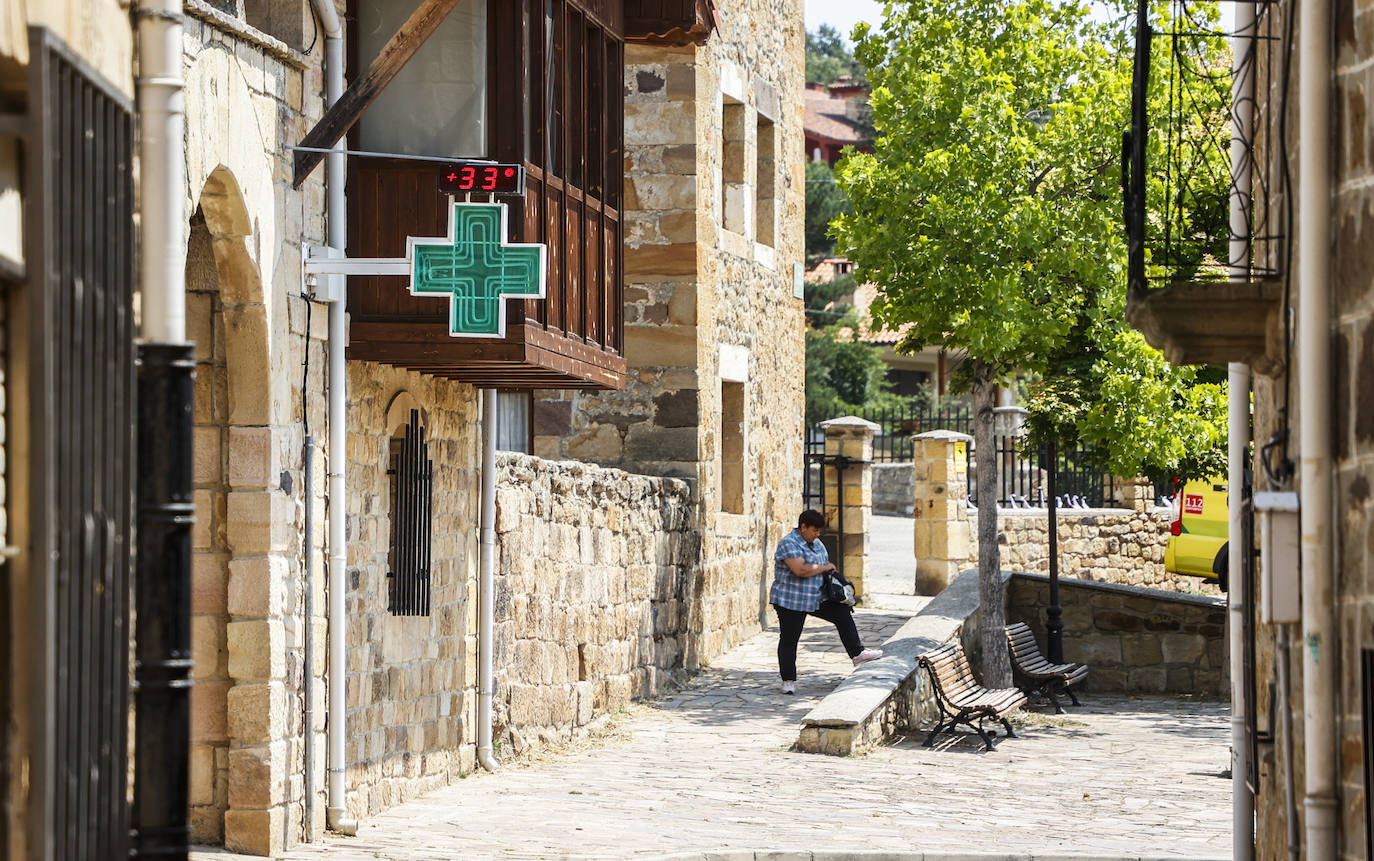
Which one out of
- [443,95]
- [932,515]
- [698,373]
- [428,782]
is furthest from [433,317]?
[932,515]

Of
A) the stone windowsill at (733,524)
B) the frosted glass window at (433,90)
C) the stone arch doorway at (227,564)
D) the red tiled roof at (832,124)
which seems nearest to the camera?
the stone arch doorway at (227,564)

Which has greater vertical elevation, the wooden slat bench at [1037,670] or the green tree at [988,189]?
the green tree at [988,189]

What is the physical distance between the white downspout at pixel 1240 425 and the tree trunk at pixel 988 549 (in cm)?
766

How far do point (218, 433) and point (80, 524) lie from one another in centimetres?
409

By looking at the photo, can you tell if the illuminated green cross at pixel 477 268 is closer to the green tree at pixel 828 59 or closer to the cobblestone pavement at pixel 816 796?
the cobblestone pavement at pixel 816 796

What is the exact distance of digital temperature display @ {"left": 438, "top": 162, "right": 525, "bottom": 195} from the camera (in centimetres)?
934

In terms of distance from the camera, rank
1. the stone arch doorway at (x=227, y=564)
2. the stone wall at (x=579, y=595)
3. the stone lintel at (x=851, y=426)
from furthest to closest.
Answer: the stone lintel at (x=851, y=426) < the stone wall at (x=579, y=595) < the stone arch doorway at (x=227, y=564)

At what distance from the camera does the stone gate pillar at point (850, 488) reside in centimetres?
2127

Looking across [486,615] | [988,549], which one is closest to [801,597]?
[988,549]

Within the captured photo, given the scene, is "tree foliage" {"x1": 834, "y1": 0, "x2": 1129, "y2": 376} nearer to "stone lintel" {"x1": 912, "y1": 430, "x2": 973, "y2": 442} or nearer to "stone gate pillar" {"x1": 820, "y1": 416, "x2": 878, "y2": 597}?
"stone gate pillar" {"x1": 820, "y1": 416, "x2": 878, "y2": 597}

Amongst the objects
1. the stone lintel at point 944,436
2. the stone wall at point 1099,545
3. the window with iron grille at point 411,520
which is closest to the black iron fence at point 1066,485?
the stone wall at point 1099,545

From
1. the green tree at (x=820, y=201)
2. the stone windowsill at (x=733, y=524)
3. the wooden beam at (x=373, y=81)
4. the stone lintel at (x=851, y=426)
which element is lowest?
the stone windowsill at (x=733, y=524)

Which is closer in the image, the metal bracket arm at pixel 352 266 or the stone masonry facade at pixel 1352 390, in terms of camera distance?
the stone masonry facade at pixel 1352 390

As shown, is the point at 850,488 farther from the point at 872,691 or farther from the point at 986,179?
the point at 872,691
